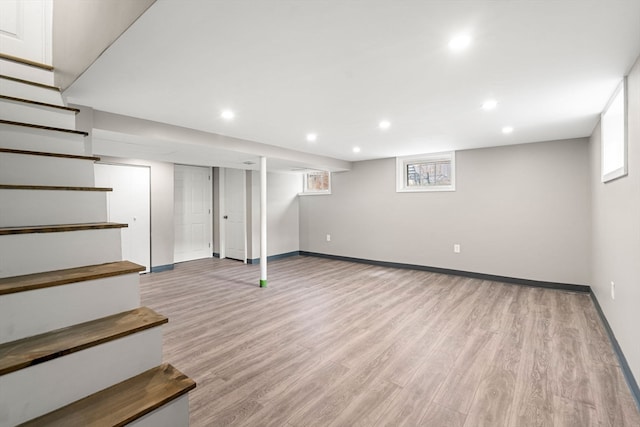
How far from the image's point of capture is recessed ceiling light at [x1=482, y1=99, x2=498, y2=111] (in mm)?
2652

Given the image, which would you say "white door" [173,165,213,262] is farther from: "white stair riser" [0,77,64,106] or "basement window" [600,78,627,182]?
"basement window" [600,78,627,182]

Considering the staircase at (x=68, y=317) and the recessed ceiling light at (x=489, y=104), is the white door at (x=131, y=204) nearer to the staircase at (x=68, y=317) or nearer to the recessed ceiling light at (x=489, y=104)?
the staircase at (x=68, y=317)

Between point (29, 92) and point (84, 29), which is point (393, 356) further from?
point (29, 92)

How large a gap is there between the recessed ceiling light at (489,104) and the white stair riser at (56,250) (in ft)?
9.93

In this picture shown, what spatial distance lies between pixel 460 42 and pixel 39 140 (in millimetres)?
2569

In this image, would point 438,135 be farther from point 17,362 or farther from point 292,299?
point 17,362

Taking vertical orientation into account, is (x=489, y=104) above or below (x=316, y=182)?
above

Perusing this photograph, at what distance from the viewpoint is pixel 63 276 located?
124cm

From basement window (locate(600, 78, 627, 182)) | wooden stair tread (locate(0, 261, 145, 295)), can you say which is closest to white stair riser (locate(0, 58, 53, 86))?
wooden stair tread (locate(0, 261, 145, 295))

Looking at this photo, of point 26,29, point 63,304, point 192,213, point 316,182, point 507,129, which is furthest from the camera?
point 316,182

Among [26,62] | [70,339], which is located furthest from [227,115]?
[70,339]

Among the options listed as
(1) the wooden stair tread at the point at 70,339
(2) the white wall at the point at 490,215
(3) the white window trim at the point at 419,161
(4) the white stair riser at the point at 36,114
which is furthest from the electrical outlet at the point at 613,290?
(4) the white stair riser at the point at 36,114

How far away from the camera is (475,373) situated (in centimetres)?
215

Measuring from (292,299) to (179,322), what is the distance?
4.44 feet
